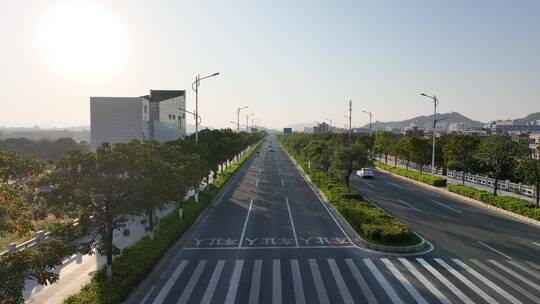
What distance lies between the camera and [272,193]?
155 feet

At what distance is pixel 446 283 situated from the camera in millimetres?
19484

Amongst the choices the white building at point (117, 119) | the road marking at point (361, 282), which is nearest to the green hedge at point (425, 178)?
the road marking at point (361, 282)

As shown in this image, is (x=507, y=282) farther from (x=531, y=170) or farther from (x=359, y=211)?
(x=531, y=170)

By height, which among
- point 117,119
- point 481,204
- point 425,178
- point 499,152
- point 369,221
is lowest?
point 481,204

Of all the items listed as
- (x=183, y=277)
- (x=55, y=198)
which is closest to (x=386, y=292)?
(x=183, y=277)

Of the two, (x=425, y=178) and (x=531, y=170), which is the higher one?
(x=531, y=170)

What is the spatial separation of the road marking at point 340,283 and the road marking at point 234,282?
15.1ft

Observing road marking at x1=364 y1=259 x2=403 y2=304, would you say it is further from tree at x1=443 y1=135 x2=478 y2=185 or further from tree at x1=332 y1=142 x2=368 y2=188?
tree at x1=443 y1=135 x2=478 y2=185

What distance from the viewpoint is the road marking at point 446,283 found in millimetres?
17781

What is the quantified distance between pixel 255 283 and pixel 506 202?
2711 centimetres

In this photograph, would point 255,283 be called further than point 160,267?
No

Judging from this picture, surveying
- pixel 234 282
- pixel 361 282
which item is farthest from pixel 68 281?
pixel 361 282

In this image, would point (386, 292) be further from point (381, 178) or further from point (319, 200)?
point (381, 178)

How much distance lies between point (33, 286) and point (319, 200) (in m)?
28.2
